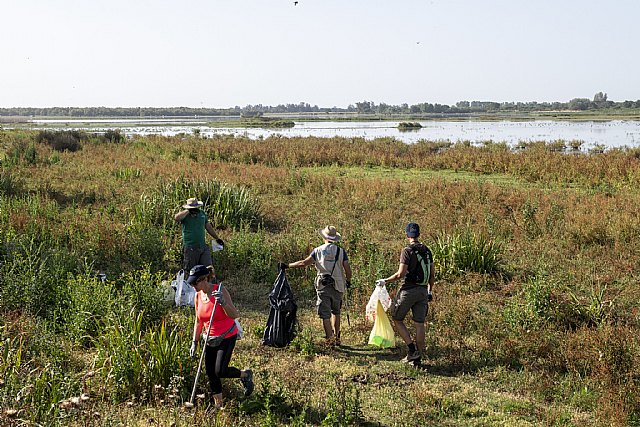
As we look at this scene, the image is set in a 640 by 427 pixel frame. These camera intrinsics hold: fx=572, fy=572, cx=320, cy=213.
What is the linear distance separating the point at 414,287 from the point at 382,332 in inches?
32.0

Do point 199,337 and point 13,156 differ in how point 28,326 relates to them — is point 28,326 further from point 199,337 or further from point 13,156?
point 13,156

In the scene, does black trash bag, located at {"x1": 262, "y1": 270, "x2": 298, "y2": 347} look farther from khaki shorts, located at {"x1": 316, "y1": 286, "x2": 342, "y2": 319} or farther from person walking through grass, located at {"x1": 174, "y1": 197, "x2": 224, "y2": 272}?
person walking through grass, located at {"x1": 174, "y1": 197, "x2": 224, "y2": 272}

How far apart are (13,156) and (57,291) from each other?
19245 millimetres

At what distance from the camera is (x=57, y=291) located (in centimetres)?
805

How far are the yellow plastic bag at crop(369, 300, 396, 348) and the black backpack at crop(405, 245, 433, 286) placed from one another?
0.70 m

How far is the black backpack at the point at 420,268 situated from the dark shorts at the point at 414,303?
0.12 metres

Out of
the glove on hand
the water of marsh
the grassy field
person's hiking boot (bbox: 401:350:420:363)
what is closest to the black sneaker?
the grassy field

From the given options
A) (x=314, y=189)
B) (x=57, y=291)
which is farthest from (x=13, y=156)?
(x=57, y=291)

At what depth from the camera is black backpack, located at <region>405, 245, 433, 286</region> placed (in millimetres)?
7301

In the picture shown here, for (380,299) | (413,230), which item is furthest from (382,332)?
(413,230)

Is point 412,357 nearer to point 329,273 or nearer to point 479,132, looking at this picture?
point 329,273

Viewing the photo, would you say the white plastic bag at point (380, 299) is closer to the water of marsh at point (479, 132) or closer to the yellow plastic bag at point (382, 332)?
the yellow plastic bag at point (382, 332)

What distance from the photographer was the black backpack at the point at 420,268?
24.0ft

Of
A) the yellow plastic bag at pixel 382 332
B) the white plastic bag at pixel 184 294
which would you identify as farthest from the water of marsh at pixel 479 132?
the yellow plastic bag at pixel 382 332
